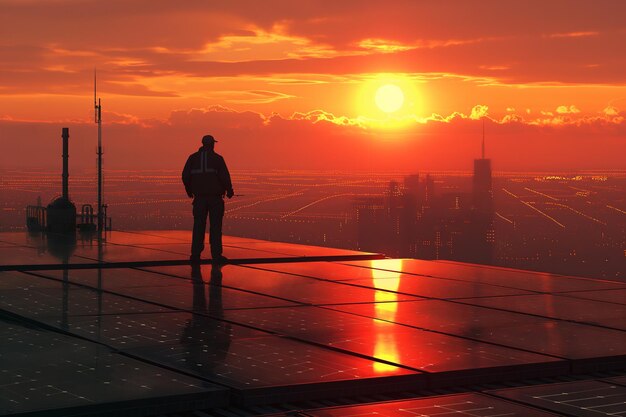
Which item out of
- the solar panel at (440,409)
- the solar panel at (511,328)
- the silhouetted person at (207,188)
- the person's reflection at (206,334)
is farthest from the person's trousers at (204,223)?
the solar panel at (440,409)

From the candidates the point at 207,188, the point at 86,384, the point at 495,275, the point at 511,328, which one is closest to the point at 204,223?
the point at 207,188

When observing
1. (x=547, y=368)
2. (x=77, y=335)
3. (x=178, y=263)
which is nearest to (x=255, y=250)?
(x=178, y=263)

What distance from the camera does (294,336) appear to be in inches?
382

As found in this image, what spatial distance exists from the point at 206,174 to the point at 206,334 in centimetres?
746

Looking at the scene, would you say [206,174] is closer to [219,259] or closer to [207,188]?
[207,188]

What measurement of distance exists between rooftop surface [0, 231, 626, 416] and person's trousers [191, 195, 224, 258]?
0.52 metres

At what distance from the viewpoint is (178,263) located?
1677cm

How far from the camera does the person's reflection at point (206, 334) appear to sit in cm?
845

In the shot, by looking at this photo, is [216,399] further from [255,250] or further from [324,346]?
[255,250]

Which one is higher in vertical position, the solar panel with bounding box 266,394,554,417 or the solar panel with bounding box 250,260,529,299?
the solar panel with bounding box 250,260,529,299

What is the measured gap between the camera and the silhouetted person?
1700cm

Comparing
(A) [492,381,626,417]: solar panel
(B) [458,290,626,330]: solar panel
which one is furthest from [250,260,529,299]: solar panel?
(A) [492,381,626,417]: solar panel

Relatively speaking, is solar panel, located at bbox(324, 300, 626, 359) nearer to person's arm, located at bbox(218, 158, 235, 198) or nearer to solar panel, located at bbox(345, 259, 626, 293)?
solar panel, located at bbox(345, 259, 626, 293)

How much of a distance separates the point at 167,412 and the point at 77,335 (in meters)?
2.79
